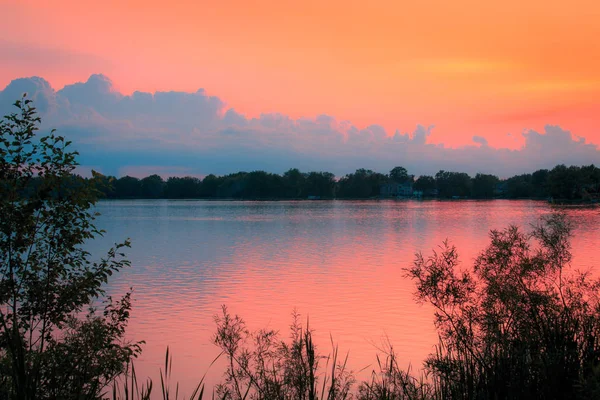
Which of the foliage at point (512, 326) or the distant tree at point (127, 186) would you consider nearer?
the foliage at point (512, 326)

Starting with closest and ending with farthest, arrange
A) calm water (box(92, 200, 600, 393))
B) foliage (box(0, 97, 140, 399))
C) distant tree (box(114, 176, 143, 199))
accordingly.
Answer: foliage (box(0, 97, 140, 399)), calm water (box(92, 200, 600, 393)), distant tree (box(114, 176, 143, 199))

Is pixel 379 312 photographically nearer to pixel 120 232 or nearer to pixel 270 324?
pixel 270 324

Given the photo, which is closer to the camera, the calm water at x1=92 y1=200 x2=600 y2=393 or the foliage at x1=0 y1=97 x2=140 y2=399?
the foliage at x1=0 y1=97 x2=140 y2=399

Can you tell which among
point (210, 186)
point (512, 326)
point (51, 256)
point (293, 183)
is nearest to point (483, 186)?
point (293, 183)

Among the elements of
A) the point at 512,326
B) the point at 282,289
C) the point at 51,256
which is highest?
the point at 51,256

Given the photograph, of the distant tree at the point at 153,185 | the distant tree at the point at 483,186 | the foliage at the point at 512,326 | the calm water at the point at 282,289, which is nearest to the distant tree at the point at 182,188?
the distant tree at the point at 153,185

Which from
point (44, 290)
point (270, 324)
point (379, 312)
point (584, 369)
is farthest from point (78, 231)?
point (379, 312)

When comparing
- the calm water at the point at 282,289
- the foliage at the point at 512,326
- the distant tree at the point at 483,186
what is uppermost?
the distant tree at the point at 483,186

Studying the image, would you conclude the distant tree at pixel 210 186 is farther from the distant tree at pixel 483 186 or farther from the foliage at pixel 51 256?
the foliage at pixel 51 256

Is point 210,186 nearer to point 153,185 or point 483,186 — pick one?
point 153,185

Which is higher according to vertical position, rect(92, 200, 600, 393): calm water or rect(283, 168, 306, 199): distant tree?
rect(283, 168, 306, 199): distant tree

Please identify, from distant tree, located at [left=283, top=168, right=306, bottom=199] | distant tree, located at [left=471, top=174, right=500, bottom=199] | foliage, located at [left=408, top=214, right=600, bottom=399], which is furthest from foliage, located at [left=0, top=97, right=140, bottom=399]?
distant tree, located at [left=471, top=174, right=500, bottom=199]

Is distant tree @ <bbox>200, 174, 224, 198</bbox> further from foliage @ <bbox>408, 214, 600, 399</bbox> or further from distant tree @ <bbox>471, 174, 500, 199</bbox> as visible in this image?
foliage @ <bbox>408, 214, 600, 399</bbox>

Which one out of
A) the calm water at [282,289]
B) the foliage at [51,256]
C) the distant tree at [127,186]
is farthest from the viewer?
the distant tree at [127,186]
